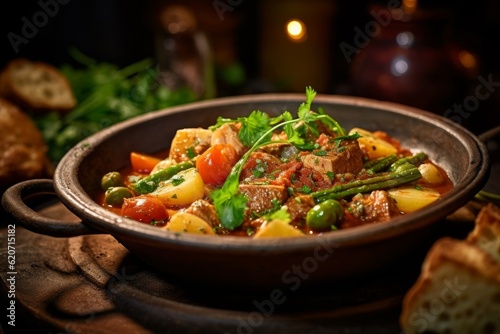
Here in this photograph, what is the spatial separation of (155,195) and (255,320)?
1.07 meters

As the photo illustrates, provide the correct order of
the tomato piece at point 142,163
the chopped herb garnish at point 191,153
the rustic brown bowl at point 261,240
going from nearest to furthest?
the rustic brown bowl at point 261,240
the chopped herb garnish at point 191,153
the tomato piece at point 142,163

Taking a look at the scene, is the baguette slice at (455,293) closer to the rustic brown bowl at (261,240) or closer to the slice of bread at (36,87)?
the rustic brown bowl at (261,240)

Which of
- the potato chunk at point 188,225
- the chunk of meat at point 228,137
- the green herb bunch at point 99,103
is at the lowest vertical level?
the green herb bunch at point 99,103

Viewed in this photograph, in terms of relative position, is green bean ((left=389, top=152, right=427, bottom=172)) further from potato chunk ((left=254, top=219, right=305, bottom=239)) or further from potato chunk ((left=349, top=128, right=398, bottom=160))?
potato chunk ((left=254, top=219, right=305, bottom=239))

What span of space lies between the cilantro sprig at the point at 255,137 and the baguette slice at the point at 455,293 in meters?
1.04

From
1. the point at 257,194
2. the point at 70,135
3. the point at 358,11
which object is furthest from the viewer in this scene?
the point at 358,11

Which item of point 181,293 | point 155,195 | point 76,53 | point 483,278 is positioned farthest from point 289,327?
point 76,53

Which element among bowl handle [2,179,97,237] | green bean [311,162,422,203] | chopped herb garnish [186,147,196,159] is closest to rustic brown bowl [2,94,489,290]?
bowl handle [2,179,97,237]

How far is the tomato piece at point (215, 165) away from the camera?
3.44 metres

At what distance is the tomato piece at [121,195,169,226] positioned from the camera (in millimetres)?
3160

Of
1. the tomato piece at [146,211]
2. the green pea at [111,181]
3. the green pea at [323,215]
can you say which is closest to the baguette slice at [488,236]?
the green pea at [323,215]

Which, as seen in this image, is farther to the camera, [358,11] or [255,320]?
[358,11]

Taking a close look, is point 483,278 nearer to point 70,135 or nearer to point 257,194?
point 257,194

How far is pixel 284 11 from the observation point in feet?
23.2
